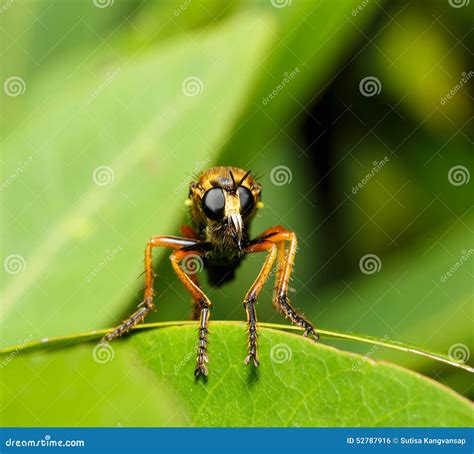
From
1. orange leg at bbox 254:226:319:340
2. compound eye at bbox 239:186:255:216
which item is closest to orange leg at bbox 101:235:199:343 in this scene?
compound eye at bbox 239:186:255:216

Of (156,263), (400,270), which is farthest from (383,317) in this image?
(156,263)

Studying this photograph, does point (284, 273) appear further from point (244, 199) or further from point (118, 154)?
point (118, 154)

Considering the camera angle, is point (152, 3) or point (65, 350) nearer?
point (65, 350)

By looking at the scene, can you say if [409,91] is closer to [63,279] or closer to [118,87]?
[118,87]

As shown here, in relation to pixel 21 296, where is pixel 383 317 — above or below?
above

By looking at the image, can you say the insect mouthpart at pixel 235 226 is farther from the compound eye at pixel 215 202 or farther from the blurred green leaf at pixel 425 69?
the blurred green leaf at pixel 425 69

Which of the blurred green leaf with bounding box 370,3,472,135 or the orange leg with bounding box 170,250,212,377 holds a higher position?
the blurred green leaf with bounding box 370,3,472,135

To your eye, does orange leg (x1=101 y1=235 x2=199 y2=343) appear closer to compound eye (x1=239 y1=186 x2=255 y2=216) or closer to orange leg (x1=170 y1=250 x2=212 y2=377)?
orange leg (x1=170 y1=250 x2=212 y2=377)
